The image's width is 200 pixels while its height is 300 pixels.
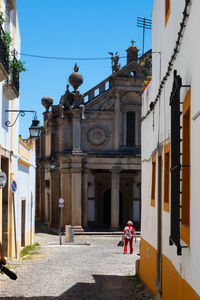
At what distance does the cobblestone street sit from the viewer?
11164 mm

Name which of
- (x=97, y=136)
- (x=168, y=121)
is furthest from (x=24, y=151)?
(x=168, y=121)

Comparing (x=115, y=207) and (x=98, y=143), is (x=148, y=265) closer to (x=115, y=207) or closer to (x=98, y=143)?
(x=115, y=207)

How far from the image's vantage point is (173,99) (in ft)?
23.4

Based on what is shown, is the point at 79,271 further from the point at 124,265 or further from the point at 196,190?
the point at 196,190

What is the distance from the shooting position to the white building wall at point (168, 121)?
18.8 ft

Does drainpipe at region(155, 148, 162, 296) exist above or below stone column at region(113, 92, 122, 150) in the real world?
below

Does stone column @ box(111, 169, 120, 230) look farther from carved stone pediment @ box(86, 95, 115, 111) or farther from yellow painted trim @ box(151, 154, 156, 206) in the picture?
yellow painted trim @ box(151, 154, 156, 206)

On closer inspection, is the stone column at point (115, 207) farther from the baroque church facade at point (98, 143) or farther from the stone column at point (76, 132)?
the stone column at point (76, 132)

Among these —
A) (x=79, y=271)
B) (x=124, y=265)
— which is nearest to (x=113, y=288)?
(x=79, y=271)

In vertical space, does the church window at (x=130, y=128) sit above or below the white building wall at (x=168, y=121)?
above

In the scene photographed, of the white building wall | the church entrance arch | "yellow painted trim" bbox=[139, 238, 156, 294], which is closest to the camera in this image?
the white building wall

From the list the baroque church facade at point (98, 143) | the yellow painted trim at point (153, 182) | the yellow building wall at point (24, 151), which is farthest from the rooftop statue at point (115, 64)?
the yellow painted trim at point (153, 182)

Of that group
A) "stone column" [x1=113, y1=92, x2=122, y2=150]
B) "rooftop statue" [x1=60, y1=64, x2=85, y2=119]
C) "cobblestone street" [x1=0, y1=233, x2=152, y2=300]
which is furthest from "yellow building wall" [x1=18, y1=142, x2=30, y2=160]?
"stone column" [x1=113, y1=92, x2=122, y2=150]

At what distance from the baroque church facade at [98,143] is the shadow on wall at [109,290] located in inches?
871
